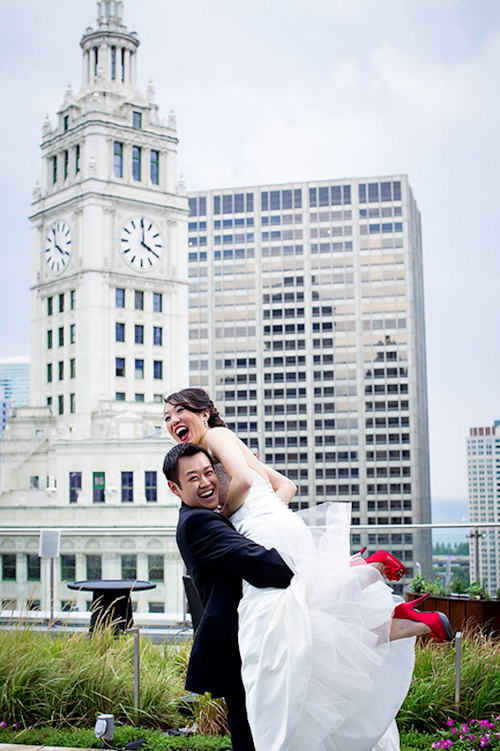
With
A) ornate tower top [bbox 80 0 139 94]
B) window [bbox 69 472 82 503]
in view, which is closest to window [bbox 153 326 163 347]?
window [bbox 69 472 82 503]

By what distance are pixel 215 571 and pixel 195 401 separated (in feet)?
2.36

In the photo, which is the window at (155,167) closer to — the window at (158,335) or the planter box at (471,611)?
the window at (158,335)

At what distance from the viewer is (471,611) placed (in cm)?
597

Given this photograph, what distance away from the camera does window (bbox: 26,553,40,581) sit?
9061 millimetres

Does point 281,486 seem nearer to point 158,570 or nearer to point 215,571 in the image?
point 215,571

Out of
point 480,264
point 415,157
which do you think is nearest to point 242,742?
point 415,157

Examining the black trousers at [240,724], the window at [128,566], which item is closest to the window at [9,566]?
the window at [128,566]

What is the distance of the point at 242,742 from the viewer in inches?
110

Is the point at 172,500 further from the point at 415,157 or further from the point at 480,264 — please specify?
the point at 480,264

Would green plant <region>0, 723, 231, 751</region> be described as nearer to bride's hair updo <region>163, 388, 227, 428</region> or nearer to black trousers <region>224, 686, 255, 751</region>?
black trousers <region>224, 686, 255, 751</region>

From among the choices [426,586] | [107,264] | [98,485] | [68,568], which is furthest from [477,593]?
[107,264]

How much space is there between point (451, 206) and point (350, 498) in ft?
194

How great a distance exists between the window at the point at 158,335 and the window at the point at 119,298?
2.91 meters

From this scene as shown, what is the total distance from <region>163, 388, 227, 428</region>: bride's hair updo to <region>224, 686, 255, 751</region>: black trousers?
101cm
